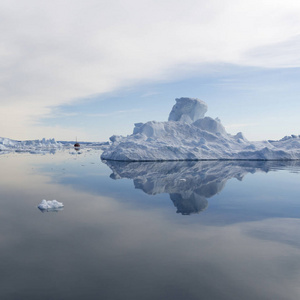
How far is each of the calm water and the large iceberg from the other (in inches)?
947

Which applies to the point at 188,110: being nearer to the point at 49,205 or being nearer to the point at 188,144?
the point at 188,144

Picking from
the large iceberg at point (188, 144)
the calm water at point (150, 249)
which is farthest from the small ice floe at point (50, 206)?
the large iceberg at point (188, 144)

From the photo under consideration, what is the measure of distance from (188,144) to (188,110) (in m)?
12.3

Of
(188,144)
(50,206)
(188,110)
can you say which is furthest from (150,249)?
(188,110)

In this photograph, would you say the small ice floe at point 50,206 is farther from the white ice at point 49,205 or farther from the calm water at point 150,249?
the calm water at point 150,249

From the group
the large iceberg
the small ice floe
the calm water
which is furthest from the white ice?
the large iceberg

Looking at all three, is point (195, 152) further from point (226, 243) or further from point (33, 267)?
point (33, 267)

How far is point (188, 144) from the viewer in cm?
4209

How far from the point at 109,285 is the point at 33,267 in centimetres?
182

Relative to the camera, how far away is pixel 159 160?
37375mm

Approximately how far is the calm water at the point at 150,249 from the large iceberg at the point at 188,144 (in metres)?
24.1

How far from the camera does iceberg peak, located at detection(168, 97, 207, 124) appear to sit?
5100 cm

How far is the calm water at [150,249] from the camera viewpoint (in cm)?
486

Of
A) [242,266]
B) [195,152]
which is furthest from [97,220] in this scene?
[195,152]
